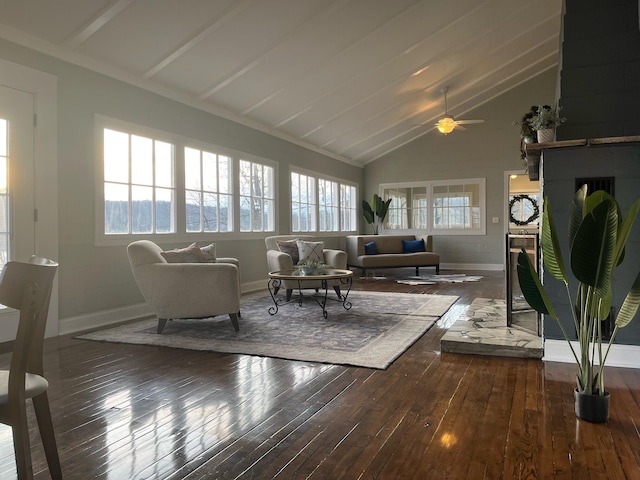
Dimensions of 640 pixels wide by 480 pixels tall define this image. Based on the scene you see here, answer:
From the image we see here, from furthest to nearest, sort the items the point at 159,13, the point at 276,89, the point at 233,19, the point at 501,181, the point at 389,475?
the point at 501,181 < the point at 276,89 < the point at 233,19 < the point at 159,13 < the point at 389,475

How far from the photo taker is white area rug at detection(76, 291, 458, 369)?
3.43 m

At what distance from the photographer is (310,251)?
6504mm

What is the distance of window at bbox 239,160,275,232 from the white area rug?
Answer: 73.5 inches

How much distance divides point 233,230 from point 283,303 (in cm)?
151

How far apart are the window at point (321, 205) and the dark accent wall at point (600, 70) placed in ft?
17.8

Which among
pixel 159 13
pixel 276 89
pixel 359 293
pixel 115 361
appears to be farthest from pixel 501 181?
pixel 115 361

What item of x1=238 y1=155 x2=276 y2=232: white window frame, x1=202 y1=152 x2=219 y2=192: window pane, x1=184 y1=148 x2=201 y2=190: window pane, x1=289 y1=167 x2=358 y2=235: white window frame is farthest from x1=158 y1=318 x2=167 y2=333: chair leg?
x1=289 y1=167 x2=358 y2=235: white window frame

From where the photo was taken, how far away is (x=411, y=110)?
868 centimetres

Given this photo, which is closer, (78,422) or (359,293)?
(78,422)

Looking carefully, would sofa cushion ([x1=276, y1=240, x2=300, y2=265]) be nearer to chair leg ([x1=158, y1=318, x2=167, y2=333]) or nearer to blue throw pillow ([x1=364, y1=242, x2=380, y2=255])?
chair leg ([x1=158, y1=318, x2=167, y2=333])

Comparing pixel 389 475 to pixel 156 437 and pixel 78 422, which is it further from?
pixel 78 422

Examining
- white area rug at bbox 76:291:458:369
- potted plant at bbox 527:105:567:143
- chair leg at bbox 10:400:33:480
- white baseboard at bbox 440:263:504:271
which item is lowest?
white area rug at bbox 76:291:458:369

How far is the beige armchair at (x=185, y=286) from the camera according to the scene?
13.3 feet

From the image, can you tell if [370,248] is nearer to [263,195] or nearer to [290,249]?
[263,195]
